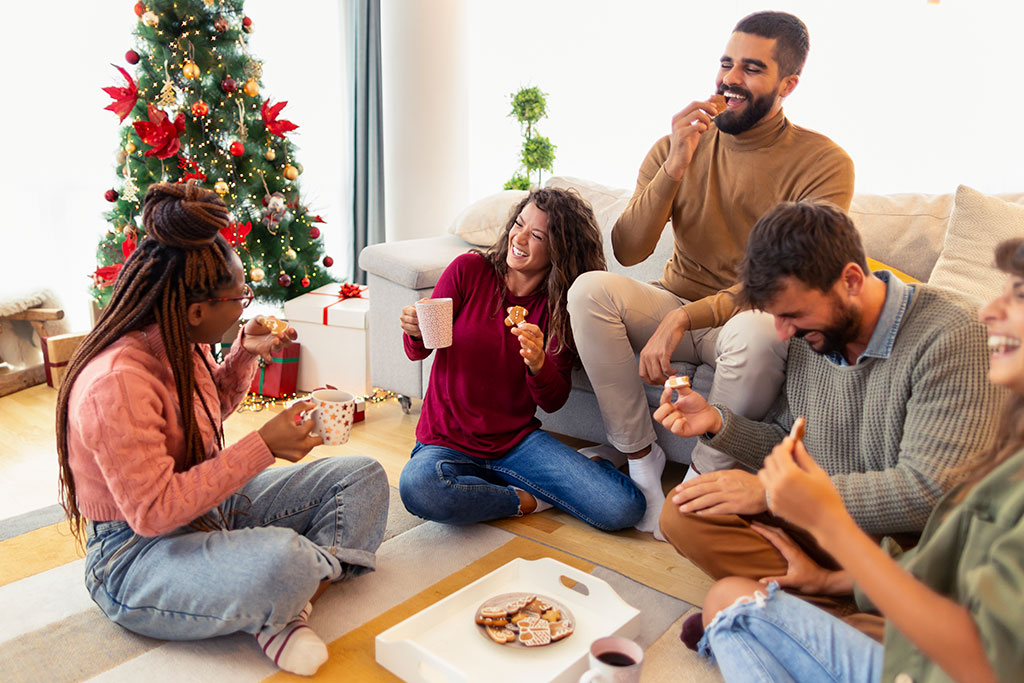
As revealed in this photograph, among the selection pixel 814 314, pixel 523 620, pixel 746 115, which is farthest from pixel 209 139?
pixel 814 314

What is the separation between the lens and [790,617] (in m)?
1.24

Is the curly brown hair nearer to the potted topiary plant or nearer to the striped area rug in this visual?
the striped area rug

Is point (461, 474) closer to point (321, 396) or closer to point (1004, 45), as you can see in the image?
point (321, 396)

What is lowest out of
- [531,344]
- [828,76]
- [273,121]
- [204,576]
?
[204,576]

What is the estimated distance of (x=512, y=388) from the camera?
2.22 meters

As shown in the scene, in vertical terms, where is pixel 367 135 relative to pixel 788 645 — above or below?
above

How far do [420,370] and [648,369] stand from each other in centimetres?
119

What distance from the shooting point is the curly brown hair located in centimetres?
216

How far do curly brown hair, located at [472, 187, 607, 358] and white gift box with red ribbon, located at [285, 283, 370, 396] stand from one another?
44.3 inches

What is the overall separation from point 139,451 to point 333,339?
6.21ft

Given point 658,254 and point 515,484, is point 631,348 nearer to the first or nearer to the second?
point 515,484

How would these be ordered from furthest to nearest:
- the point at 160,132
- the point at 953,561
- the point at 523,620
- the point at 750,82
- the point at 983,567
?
the point at 160,132
the point at 750,82
the point at 523,620
the point at 953,561
the point at 983,567

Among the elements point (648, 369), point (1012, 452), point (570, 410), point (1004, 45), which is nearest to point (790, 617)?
A: point (1012, 452)

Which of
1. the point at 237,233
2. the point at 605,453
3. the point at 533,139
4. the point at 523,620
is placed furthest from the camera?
the point at 533,139
